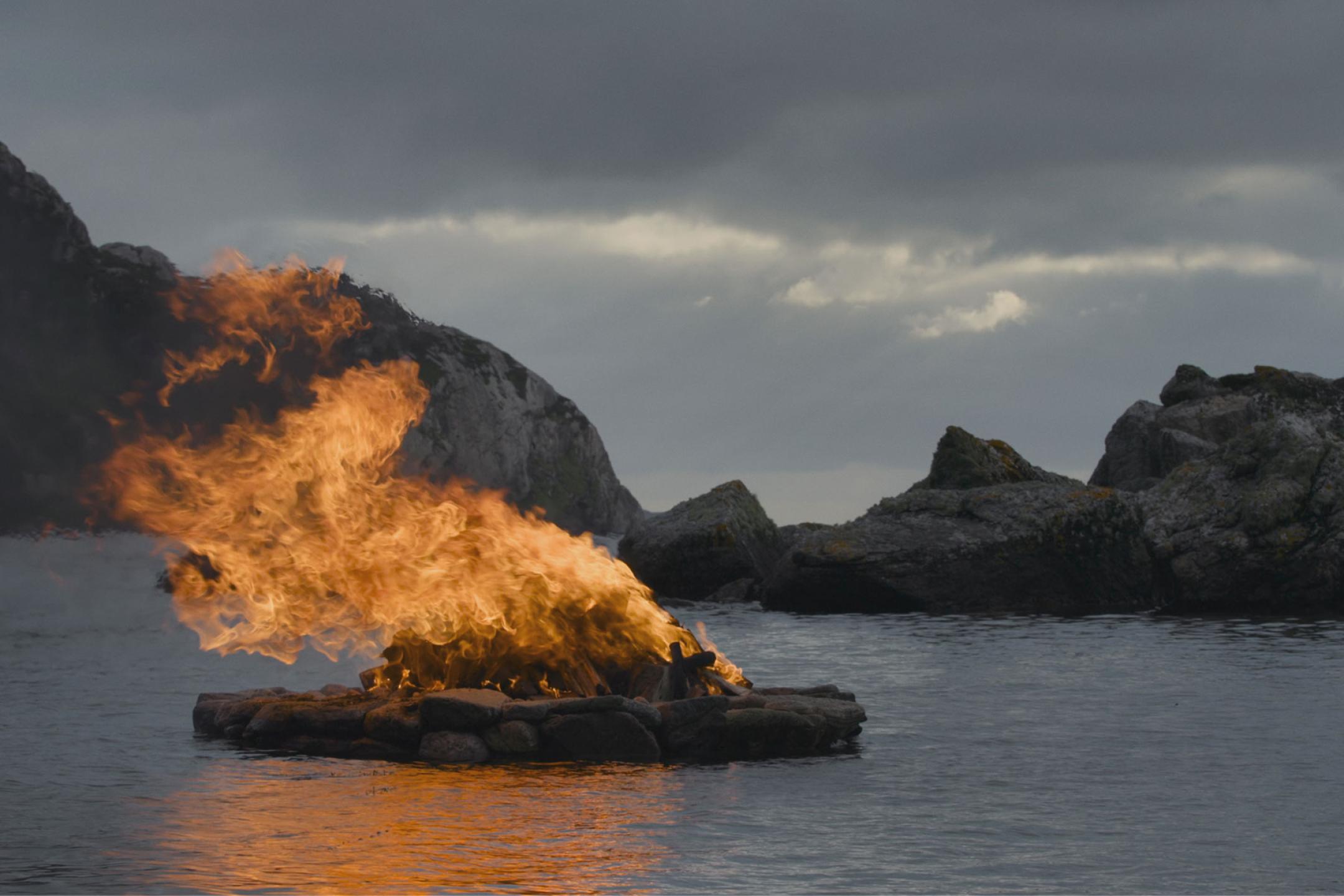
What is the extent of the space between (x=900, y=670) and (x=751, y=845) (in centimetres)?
1685

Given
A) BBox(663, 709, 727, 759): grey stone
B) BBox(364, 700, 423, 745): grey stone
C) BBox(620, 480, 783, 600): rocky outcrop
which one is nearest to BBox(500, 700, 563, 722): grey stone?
BBox(364, 700, 423, 745): grey stone

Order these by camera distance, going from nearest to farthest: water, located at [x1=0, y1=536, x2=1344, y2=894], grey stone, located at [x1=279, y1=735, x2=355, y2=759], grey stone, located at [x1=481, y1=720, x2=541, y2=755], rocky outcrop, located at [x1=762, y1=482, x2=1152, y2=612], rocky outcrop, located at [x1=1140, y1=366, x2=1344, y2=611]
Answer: water, located at [x1=0, y1=536, x2=1344, y2=894] < grey stone, located at [x1=481, y1=720, x2=541, y2=755] < grey stone, located at [x1=279, y1=735, x2=355, y2=759] < rocky outcrop, located at [x1=1140, y1=366, x2=1344, y2=611] < rocky outcrop, located at [x1=762, y1=482, x2=1152, y2=612]

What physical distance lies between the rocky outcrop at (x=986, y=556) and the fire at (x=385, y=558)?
2245cm

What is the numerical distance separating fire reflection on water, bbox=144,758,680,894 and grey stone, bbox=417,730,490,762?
0.59 meters

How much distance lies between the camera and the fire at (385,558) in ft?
69.1

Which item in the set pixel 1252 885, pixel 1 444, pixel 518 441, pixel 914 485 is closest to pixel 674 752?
pixel 1252 885

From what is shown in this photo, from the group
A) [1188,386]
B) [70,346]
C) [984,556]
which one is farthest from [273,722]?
[70,346]

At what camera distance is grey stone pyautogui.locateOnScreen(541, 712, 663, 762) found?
18.8m

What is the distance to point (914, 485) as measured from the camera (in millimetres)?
Answer: 57094

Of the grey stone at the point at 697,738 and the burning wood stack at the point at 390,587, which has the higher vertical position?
the burning wood stack at the point at 390,587

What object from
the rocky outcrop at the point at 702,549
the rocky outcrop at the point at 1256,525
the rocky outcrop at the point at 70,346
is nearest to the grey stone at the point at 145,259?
the rocky outcrop at the point at 70,346

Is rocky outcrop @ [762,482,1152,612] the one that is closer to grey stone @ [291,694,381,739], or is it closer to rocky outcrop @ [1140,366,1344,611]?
rocky outcrop @ [1140,366,1344,611]

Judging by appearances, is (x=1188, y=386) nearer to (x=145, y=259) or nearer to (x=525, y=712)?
(x=525, y=712)

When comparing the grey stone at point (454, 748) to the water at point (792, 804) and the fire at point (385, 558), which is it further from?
the fire at point (385, 558)
